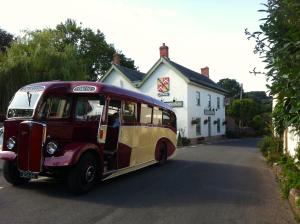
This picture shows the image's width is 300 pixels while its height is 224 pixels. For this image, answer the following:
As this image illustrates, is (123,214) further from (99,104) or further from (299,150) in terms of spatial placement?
(299,150)

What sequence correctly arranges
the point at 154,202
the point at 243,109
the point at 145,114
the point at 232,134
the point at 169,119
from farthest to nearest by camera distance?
the point at 243,109, the point at 232,134, the point at 169,119, the point at 145,114, the point at 154,202

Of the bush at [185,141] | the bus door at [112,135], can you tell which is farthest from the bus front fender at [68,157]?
the bush at [185,141]

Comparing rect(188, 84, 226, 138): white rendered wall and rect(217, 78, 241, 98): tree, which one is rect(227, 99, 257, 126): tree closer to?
rect(188, 84, 226, 138): white rendered wall

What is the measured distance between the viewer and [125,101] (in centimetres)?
1163

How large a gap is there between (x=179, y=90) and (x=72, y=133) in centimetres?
2463

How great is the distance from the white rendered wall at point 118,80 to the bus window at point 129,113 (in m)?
24.0

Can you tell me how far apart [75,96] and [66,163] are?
7.64ft

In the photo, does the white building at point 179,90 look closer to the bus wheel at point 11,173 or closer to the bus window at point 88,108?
the bus window at point 88,108

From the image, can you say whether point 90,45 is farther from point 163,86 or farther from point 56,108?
point 56,108

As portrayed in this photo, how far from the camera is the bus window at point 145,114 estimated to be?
13.1 m

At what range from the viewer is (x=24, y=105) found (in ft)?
32.1

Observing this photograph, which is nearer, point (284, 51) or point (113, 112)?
point (284, 51)

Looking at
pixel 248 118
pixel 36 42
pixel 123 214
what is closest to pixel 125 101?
pixel 123 214

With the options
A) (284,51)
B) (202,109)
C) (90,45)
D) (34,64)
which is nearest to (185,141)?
(202,109)
